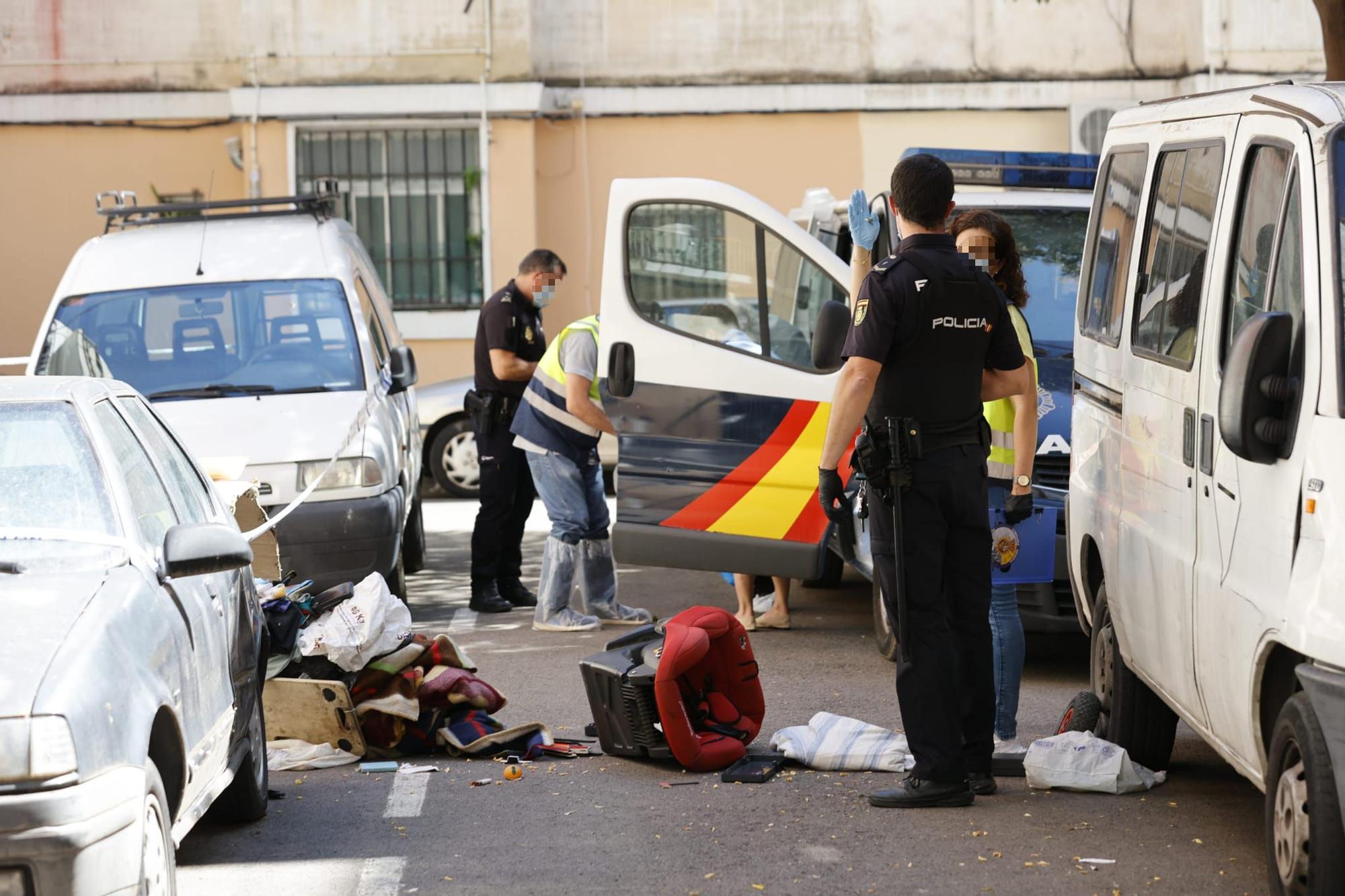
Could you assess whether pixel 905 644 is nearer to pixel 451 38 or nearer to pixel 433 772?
pixel 433 772

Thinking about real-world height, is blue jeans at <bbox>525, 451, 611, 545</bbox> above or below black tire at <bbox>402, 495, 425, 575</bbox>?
above

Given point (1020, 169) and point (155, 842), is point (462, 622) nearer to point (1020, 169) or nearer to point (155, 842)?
point (1020, 169)

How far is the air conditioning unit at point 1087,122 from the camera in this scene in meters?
18.3

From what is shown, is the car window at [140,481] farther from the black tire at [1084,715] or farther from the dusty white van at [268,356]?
the black tire at [1084,715]

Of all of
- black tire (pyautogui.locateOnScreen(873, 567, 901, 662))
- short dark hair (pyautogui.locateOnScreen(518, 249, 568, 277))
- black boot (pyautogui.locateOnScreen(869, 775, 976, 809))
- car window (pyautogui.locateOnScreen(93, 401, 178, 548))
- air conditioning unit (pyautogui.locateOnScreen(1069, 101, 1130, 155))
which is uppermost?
air conditioning unit (pyautogui.locateOnScreen(1069, 101, 1130, 155))

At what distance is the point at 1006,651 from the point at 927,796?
2.46 ft

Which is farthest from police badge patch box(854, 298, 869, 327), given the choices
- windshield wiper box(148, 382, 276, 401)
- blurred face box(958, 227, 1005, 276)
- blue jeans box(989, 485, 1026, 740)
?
windshield wiper box(148, 382, 276, 401)

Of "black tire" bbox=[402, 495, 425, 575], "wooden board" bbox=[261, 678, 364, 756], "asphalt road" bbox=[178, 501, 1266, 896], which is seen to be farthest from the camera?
"black tire" bbox=[402, 495, 425, 575]

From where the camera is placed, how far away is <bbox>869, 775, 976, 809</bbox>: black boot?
5.55 metres

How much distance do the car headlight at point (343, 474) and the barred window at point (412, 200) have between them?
9.94 meters

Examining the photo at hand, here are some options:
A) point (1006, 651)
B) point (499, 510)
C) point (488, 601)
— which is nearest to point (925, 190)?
point (1006, 651)

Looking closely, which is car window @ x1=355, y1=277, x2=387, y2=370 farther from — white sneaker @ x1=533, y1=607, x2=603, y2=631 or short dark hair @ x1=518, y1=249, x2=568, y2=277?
white sneaker @ x1=533, y1=607, x2=603, y2=631

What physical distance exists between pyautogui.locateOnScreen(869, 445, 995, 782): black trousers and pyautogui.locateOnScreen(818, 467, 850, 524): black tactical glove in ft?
0.35

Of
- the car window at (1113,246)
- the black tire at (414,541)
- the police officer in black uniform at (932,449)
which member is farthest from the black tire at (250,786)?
the black tire at (414,541)
